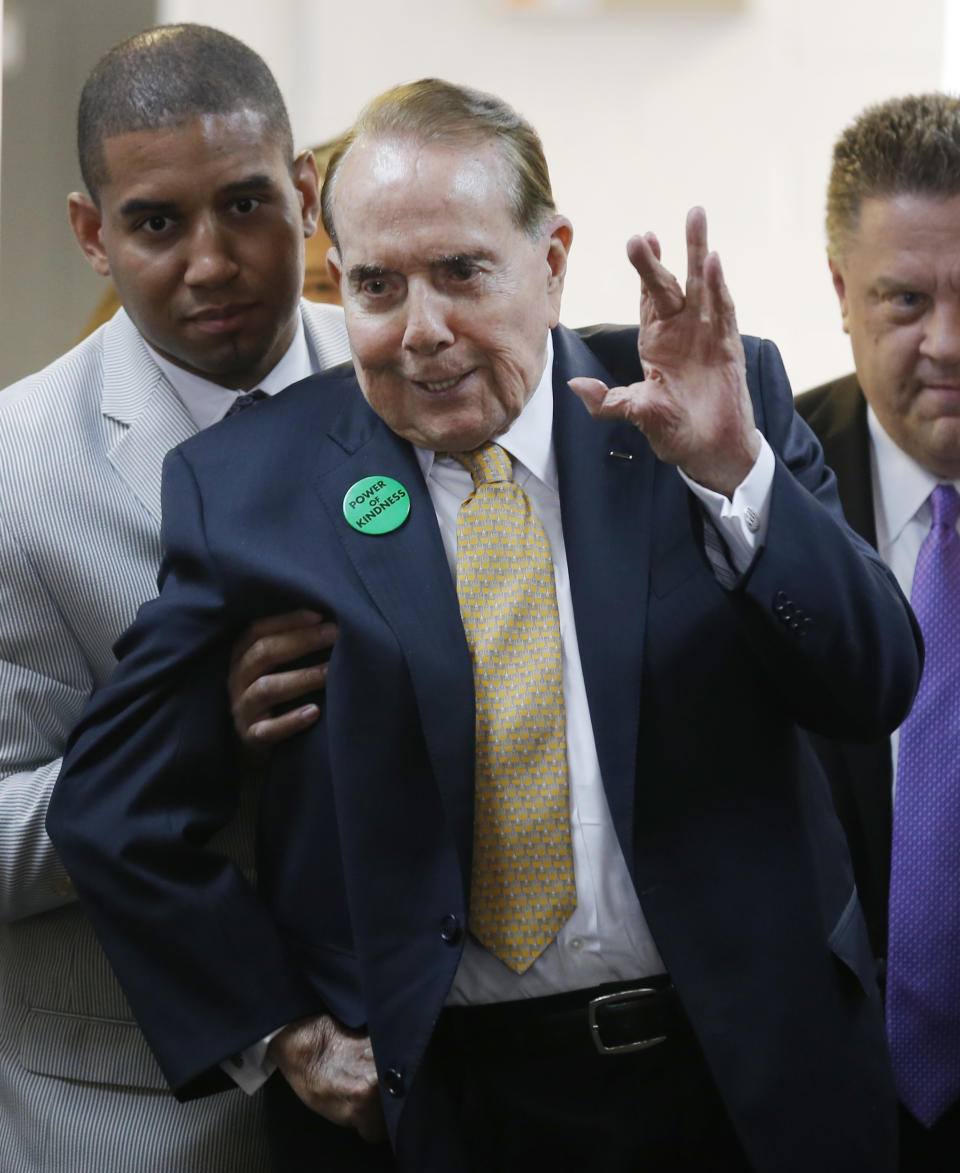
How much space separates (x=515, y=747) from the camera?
1495 mm

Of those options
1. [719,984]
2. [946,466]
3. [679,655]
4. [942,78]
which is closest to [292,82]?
[942,78]

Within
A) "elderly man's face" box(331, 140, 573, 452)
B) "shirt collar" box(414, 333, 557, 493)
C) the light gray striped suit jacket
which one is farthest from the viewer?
the light gray striped suit jacket

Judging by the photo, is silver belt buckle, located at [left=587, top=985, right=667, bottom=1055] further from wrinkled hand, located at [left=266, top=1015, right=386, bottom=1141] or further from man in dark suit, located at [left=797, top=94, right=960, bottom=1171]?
man in dark suit, located at [left=797, top=94, right=960, bottom=1171]

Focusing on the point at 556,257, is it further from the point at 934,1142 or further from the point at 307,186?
the point at 934,1142

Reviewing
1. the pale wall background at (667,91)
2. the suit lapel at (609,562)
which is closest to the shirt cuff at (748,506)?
the suit lapel at (609,562)

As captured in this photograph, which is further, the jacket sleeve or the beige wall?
the beige wall

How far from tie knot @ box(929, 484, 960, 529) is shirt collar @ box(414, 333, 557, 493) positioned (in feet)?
2.21

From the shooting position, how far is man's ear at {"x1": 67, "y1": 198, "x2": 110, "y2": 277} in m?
2.03

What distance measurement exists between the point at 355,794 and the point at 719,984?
42 centimetres

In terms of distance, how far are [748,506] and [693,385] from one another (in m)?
0.13

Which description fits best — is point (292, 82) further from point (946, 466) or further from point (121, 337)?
point (946, 466)

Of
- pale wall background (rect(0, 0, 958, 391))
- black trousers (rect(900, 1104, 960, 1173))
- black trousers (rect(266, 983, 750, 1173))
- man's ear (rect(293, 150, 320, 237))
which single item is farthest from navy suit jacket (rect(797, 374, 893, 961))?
pale wall background (rect(0, 0, 958, 391))

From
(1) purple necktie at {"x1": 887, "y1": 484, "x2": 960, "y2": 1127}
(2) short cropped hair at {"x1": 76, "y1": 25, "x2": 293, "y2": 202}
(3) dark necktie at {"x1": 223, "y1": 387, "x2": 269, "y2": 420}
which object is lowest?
(1) purple necktie at {"x1": 887, "y1": 484, "x2": 960, "y2": 1127}

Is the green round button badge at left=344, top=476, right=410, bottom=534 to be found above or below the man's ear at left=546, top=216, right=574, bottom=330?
below
